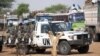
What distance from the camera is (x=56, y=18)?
149ft

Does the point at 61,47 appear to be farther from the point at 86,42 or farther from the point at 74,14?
the point at 74,14

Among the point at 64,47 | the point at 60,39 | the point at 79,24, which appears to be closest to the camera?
the point at 64,47

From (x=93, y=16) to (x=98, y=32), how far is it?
59.3 inches

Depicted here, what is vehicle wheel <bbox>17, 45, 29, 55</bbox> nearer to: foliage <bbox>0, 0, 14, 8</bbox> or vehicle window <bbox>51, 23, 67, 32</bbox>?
vehicle window <bbox>51, 23, 67, 32</bbox>

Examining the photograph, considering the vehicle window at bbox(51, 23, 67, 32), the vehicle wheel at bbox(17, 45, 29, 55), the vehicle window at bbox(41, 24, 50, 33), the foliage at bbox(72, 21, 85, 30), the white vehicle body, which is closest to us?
the vehicle wheel at bbox(17, 45, 29, 55)

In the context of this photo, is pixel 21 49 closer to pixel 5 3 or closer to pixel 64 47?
pixel 64 47

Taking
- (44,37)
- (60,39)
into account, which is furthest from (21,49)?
(60,39)

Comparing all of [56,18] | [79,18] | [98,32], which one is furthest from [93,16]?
[56,18]

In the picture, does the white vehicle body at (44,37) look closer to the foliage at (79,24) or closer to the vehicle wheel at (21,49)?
the vehicle wheel at (21,49)

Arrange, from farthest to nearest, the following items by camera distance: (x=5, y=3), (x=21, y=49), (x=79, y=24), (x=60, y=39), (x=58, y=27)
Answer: (x=5, y=3), (x=79, y=24), (x=58, y=27), (x=60, y=39), (x=21, y=49)

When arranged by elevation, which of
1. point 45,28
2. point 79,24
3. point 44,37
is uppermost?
point 45,28

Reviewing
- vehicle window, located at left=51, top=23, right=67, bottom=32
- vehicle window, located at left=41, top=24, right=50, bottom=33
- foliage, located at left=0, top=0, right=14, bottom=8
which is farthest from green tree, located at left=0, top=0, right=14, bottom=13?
vehicle window, located at left=41, top=24, right=50, bottom=33

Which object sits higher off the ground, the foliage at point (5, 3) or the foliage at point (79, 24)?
the foliage at point (5, 3)

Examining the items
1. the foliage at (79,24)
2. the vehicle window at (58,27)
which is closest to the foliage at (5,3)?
the foliage at (79,24)
